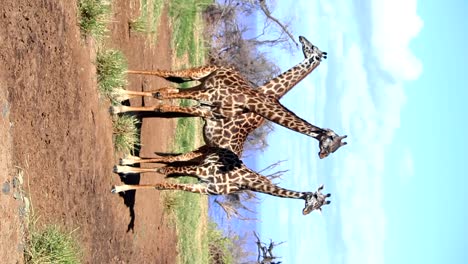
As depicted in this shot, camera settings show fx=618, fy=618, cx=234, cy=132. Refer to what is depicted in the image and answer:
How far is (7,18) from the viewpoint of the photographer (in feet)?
21.0

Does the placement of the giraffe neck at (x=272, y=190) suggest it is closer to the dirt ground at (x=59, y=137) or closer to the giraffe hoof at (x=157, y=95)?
the giraffe hoof at (x=157, y=95)

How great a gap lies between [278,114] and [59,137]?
3388 mm

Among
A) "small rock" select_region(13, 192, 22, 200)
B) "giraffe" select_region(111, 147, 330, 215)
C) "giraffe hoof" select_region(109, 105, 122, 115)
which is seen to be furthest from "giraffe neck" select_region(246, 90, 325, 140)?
"small rock" select_region(13, 192, 22, 200)

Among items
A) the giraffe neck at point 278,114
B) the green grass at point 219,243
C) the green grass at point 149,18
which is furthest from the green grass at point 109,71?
the green grass at point 219,243

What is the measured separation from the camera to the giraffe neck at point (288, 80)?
10.2m

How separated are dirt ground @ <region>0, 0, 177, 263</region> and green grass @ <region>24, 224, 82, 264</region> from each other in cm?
15

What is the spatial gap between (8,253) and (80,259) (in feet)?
6.12

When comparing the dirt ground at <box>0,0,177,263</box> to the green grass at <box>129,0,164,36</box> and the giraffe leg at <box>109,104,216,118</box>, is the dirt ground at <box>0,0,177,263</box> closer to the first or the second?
the giraffe leg at <box>109,104,216,118</box>

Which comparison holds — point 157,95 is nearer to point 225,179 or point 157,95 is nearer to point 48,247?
point 225,179

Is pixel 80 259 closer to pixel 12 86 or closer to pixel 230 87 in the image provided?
pixel 12 86

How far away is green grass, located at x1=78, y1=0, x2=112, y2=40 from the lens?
29.6ft

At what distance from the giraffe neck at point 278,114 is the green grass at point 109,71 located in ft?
7.15

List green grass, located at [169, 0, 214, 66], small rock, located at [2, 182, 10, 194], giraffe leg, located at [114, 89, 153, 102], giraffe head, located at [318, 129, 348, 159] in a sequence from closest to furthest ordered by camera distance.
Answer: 1. small rock, located at [2, 182, 10, 194]
2. giraffe head, located at [318, 129, 348, 159]
3. giraffe leg, located at [114, 89, 153, 102]
4. green grass, located at [169, 0, 214, 66]

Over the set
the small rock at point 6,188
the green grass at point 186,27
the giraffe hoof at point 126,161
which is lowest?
the small rock at point 6,188
